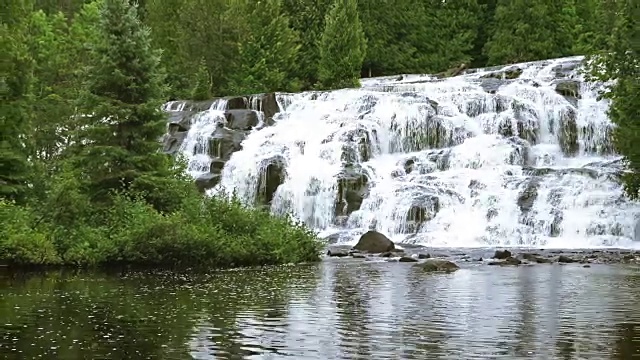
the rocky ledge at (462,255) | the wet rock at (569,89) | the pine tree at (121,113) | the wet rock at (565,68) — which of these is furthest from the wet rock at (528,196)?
the pine tree at (121,113)

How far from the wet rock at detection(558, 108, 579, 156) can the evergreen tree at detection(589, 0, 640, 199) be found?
837cm

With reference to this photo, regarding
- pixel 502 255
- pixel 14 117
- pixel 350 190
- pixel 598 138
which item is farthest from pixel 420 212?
pixel 14 117

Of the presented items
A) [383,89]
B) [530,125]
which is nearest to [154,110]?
[530,125]

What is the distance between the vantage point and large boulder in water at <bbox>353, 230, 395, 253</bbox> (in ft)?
95.4

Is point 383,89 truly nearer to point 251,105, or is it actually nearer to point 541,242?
point 251,105

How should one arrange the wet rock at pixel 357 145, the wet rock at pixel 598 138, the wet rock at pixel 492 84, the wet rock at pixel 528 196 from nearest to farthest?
the wet rock at pixel 528 196 → the wet rock at pixel 598 138 → the wet rock at pixel 357 145 → the wet rock at pixel 492 84

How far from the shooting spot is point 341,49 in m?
59.0

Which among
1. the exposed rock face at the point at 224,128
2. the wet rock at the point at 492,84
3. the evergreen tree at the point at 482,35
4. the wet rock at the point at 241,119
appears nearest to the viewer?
the exposed rock face at the point at 224,128

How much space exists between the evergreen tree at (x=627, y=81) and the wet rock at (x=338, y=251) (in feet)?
34.4

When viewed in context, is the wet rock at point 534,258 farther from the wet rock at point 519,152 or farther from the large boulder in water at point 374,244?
the wet rock at point 519,152

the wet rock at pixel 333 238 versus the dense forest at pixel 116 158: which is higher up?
the dense forest at pixel 116 158

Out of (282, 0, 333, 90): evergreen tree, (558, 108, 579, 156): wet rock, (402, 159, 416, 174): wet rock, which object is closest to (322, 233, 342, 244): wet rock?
(402, 159, 416, 174): wet rock

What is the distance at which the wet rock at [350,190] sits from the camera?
120 ft

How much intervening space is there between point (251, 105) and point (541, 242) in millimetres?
20385
